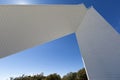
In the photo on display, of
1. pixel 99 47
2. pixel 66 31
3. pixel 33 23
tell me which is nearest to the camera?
pixel 99 47

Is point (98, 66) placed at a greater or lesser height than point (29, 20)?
lesser

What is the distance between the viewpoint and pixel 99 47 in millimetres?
3957

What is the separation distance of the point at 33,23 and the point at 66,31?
1.62 metres

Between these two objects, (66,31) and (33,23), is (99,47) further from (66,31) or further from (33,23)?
(33,23)

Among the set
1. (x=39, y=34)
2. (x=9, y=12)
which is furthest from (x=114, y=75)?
(x=9, y=12)

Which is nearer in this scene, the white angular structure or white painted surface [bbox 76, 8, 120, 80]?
white painted surface [bbox 76, 8, 120, 80]

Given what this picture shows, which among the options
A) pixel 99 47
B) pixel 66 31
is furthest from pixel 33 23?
pixel 99 47

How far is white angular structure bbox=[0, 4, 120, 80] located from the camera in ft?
11.9

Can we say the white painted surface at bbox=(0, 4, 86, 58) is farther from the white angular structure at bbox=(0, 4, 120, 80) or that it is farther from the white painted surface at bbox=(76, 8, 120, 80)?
the white painted surface at bbox=(76, 8, 120, 80)

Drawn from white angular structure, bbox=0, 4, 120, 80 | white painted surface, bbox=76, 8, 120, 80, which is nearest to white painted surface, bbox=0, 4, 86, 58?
white angular structure, bbox=0, 4, 120, 80

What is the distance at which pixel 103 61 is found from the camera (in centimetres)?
368

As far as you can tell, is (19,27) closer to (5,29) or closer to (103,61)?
(5,29)

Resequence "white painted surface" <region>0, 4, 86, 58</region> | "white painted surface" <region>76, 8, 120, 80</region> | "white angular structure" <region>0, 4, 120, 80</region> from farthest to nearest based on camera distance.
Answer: "white painted surface" <region>0, 4, 86, 58</region>, "white angular structure" <region>0, 4, 120, 80</region>, "white painted surface" <region>76, 8, 120, 80</region>

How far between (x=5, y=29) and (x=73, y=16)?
9.17 ft
